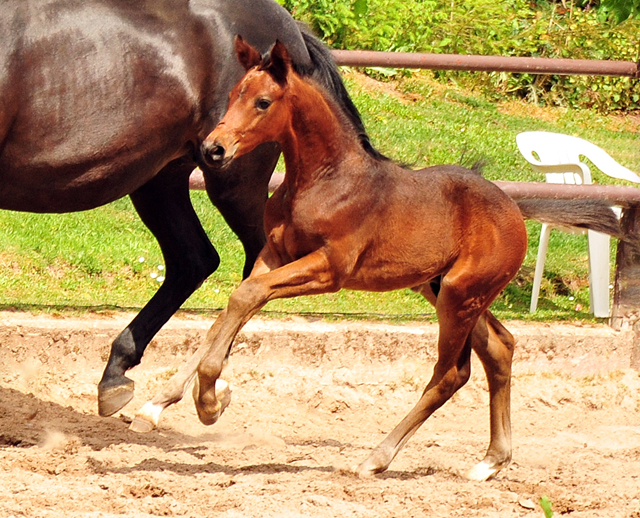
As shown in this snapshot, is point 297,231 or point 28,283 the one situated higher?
point 297,231

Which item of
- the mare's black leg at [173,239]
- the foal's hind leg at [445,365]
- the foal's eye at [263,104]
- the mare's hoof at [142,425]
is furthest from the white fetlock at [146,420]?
the foal's eye at [263,104]

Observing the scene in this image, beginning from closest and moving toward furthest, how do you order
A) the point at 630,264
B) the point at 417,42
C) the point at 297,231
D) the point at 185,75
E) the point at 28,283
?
1. the point at 297,231
2. the point at 185,75
3. the point at 630,264
4. the point at 28,283
5. the point at 417,42

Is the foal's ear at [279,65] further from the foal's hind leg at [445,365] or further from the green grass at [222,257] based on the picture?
the green grass at [222,257]

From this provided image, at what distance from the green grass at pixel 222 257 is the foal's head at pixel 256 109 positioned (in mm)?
1570

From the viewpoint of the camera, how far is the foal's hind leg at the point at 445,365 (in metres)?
3.91

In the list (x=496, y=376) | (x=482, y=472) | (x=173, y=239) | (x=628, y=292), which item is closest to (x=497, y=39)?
(x=628, y=292)

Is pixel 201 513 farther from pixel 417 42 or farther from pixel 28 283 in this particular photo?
pixel 417 42

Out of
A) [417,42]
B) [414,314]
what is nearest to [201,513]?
[414,314]

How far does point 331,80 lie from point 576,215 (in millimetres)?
1142

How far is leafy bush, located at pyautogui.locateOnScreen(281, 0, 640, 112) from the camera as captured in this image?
1063cm

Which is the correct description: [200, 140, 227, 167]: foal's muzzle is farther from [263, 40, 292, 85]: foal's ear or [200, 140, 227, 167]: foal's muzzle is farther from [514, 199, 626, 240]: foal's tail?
[514, 199, 626, 240]: foal's tail

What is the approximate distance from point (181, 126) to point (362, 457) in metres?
1.55

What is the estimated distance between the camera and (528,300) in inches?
280

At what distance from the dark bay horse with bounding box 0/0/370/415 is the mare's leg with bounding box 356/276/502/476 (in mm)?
723
